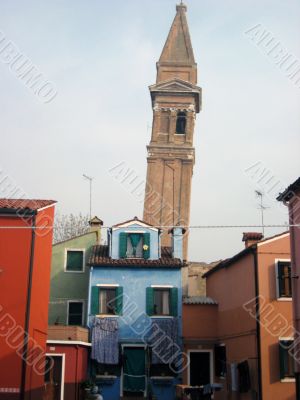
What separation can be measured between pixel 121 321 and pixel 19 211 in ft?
28.9

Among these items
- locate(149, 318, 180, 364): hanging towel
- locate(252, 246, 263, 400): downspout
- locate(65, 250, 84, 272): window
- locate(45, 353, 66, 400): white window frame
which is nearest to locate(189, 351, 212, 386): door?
locate(149, 318, 180, 364): hanging towel

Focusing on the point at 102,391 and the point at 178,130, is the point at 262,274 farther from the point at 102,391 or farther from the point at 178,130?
the point at 178,130

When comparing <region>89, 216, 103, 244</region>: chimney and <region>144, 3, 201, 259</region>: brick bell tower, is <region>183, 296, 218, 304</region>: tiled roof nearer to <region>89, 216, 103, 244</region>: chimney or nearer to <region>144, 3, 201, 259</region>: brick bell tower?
<region>89, 216, 103, 244</region>: chimney

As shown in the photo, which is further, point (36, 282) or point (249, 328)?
point (249, 328)

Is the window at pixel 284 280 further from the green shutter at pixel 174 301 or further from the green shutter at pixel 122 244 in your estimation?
the green shutter at pixel 122 244

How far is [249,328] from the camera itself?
2006cm

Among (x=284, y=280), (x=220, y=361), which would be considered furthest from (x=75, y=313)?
(x=284, y=280)

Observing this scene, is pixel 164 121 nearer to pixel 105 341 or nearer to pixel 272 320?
pixel 105 341

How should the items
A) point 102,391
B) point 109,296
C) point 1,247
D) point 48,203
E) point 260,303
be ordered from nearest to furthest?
point 1,247 < point 48,203 < point 260,303 < point 102,391 < point 109,296

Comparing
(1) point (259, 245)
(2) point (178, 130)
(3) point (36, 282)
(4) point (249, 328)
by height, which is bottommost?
(4) point (249, 328)

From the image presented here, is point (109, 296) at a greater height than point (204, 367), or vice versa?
point (109, 296)

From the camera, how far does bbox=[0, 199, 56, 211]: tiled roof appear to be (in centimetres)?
1711

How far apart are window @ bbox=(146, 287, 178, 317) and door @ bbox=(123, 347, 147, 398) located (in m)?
1.68

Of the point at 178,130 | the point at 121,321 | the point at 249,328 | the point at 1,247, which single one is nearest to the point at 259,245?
the point at 249,328
